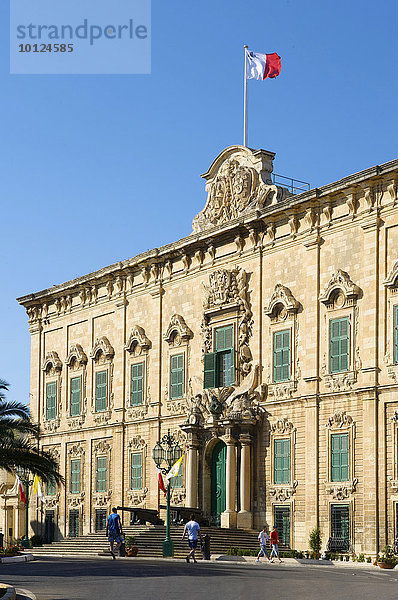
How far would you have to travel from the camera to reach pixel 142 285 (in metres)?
44.8

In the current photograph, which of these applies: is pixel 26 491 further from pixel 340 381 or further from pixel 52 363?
pixel 340 381

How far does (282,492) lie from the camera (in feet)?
115

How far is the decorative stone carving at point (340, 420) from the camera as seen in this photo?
32.6 m

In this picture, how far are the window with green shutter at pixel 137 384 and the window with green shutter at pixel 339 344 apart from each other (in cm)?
1226

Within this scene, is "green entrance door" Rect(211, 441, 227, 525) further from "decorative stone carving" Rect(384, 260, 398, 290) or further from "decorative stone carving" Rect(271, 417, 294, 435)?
"decorative stone carving" Rect(384, 260, 398, 290)

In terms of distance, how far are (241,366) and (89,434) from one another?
473 inches

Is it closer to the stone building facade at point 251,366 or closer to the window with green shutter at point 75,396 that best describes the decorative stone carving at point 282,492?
the stone building facade at point 251,366

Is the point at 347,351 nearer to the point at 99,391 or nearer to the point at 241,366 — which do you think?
the point at 241,366

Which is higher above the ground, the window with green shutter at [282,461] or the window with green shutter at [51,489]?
the window with green shutter at [282,461]

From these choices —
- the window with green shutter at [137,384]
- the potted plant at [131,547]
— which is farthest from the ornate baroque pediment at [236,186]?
the potted plant at [131,547]

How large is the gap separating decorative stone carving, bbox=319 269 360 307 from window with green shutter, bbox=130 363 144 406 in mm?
12097

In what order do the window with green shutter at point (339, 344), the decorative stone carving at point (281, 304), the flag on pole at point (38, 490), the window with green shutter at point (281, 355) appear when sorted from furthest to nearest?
the flag on pole at point (38, 490) < the window with green shutter at point (281, 355) < the decorative stone carving at point (281, 304) < the window with green shutter at point (339, 344)

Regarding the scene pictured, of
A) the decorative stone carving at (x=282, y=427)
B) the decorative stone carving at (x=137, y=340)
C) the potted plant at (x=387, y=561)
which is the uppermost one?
the decorative stone carving at (x=137, y=340)

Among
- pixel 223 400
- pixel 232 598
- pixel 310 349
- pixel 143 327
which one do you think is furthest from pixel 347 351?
pixel 232 598
